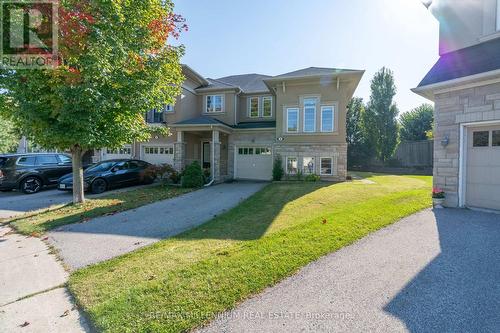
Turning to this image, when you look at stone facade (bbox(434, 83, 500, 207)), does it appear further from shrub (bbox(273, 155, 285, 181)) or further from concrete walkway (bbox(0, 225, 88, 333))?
concrete walkway (bbox(0, 225, 88, 333))

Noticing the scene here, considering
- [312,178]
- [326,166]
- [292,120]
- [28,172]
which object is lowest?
[312,178]

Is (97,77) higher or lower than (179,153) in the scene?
higher

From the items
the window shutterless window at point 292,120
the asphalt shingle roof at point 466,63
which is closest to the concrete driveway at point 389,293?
the asphalt shingle roof at point 466,63

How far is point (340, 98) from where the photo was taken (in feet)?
45.7

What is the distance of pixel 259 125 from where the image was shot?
16.4m

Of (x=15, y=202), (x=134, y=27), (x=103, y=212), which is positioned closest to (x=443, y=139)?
(x=134, y=27)

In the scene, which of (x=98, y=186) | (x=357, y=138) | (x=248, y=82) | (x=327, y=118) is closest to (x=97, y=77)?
(x=98, y=186)

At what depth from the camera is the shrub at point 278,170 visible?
14.6m

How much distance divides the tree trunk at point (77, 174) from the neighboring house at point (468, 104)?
36.8ft

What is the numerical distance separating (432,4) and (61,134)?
12.3 metres

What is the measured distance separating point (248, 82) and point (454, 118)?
48.3 feet

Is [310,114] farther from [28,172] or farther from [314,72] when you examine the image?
[28,172]

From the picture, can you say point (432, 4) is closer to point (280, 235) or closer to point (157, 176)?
point (280, 235)

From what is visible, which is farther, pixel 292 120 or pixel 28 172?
pixel 292 120
